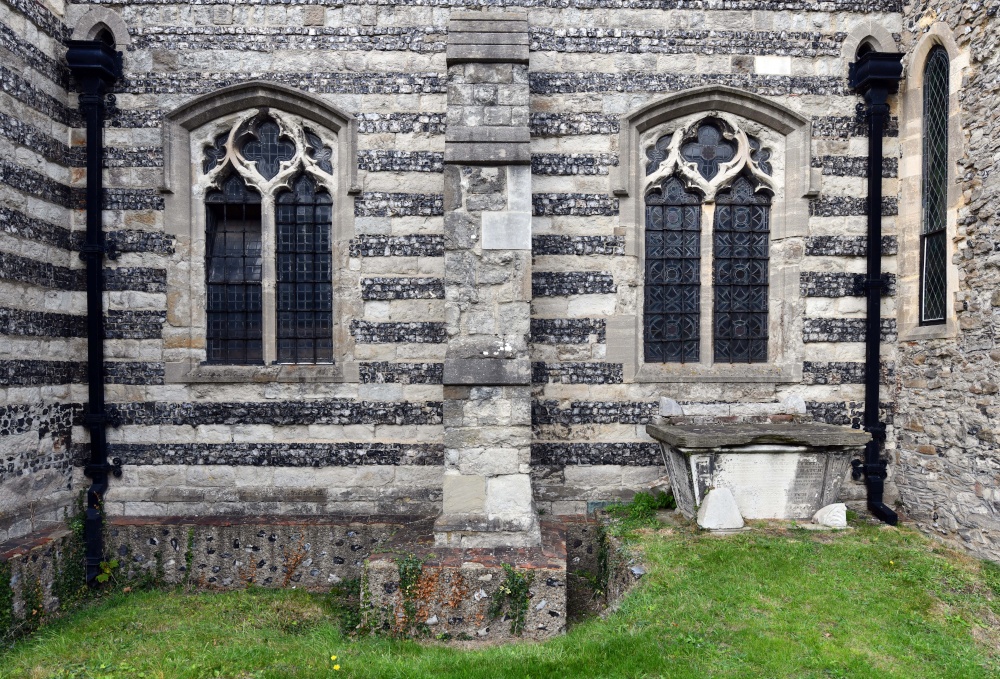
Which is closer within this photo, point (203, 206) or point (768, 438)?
point (768, 438)

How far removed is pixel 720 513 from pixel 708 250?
308cm

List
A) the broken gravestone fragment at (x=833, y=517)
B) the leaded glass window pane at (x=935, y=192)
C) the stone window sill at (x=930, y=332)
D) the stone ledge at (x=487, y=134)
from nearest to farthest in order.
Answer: the stone ledge at (x=487, y=134) → the broken gravestone fragment at (x=833, y=517) → the stone window sill at (x=930, y=332) → the leaded glass window pane at (x=935, y=192)

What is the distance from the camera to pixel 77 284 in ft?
21.8

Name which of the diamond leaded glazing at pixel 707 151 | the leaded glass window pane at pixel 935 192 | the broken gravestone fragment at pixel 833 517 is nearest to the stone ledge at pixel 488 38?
the diamond leaded glazing at pixel 707 151

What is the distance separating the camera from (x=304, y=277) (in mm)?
6945

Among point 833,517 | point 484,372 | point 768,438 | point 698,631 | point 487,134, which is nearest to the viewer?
point 698,631

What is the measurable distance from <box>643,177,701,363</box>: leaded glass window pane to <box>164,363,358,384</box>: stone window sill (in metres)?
3.64

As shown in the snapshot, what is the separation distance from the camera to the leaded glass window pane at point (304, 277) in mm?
6934

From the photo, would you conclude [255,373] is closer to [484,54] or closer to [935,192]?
[484,54]

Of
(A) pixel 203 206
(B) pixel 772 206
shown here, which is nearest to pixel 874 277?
(B) pixel 772 206

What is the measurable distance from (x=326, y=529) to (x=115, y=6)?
21.3 feet

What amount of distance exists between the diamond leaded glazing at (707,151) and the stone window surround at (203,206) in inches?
159

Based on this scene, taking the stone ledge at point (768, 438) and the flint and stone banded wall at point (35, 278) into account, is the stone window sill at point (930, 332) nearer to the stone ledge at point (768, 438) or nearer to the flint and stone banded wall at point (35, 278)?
the stone ledge at point (768, 438)

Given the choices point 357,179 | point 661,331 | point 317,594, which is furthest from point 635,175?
point 317,594
